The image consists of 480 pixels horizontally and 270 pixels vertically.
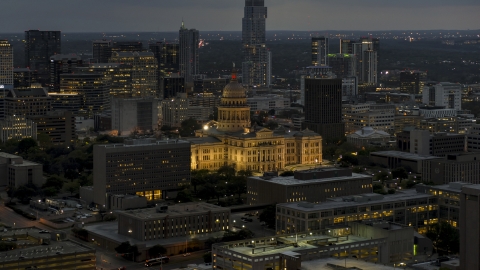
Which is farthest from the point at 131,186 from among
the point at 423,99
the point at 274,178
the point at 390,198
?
the point at 423,99

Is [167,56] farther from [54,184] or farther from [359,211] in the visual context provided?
[359,211]

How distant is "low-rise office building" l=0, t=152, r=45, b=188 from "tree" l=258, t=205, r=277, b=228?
21.5 meters

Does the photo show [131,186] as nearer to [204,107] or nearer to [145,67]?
[204,107]

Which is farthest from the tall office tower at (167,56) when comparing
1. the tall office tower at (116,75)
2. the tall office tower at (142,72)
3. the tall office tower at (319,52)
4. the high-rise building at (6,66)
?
the high-rise building at (6,66)

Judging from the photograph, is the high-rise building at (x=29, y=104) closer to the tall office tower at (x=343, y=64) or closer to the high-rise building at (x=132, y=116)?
the high-rise building at (x=132, y=116)

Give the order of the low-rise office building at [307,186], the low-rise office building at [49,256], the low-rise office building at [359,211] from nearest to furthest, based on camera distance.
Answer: the low-rise office building at [49,256], the low-rise office building at [359,211], the low-rise office building at [307,186]

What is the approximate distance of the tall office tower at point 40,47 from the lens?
177450mm

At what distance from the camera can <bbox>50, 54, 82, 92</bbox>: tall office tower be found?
152 metres

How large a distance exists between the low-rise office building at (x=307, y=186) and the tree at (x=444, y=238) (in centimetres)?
1094

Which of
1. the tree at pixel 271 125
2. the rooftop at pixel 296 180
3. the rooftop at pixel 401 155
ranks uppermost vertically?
the rooftop at pixel 296 180

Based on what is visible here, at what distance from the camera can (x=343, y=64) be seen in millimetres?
193375

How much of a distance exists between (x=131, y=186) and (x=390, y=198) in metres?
19.6

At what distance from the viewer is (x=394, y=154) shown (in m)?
88.1

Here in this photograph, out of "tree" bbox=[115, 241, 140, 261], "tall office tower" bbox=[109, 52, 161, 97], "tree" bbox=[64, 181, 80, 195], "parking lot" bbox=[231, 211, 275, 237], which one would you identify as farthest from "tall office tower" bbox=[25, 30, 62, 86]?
"tree" bbox=[115, 241, 140, 261]
